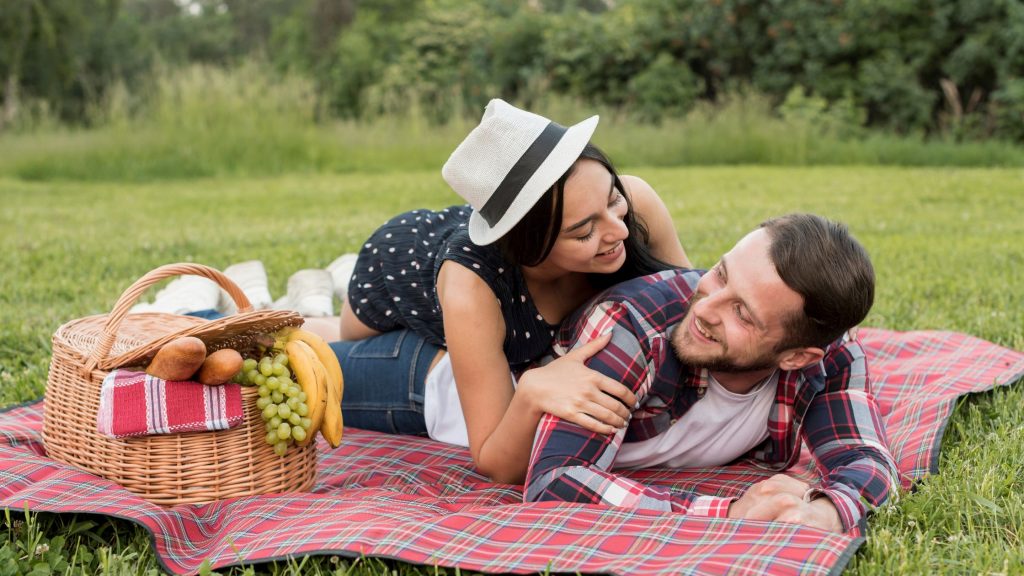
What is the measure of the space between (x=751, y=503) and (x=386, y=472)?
127 centimetres

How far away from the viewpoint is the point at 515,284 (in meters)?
3.25

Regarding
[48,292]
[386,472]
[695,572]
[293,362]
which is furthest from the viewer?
[48,292]

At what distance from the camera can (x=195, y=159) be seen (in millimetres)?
12344

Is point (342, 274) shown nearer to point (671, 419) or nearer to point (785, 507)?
point (671, 419)

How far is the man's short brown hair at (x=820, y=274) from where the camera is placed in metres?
2.64

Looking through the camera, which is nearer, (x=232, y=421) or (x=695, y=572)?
(x=695, y=572)

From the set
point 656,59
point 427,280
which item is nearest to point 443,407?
point 427,280

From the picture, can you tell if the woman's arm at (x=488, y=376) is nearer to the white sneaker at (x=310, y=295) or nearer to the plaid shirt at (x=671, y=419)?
the plaid shirt at (x=671, y=419)

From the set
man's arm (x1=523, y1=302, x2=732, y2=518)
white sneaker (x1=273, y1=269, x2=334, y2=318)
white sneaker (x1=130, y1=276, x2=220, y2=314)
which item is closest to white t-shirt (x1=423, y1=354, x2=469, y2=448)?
man's arm (x1=523, y1=302, x2=732, y2=518)

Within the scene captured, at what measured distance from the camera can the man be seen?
8.63 ft

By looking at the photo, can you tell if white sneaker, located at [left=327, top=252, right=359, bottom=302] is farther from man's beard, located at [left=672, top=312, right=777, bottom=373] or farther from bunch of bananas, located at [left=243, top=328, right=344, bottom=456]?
man's beard, located at [left=672, top=312, right=777, bottom=373]

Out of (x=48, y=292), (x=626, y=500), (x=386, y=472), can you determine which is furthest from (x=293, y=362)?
(x=48, y=292)

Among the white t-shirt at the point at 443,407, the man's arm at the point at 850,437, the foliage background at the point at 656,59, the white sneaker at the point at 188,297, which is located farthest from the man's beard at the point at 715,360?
the foliage background at the point at 656,59

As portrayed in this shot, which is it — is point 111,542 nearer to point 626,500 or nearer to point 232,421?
point 232,421
